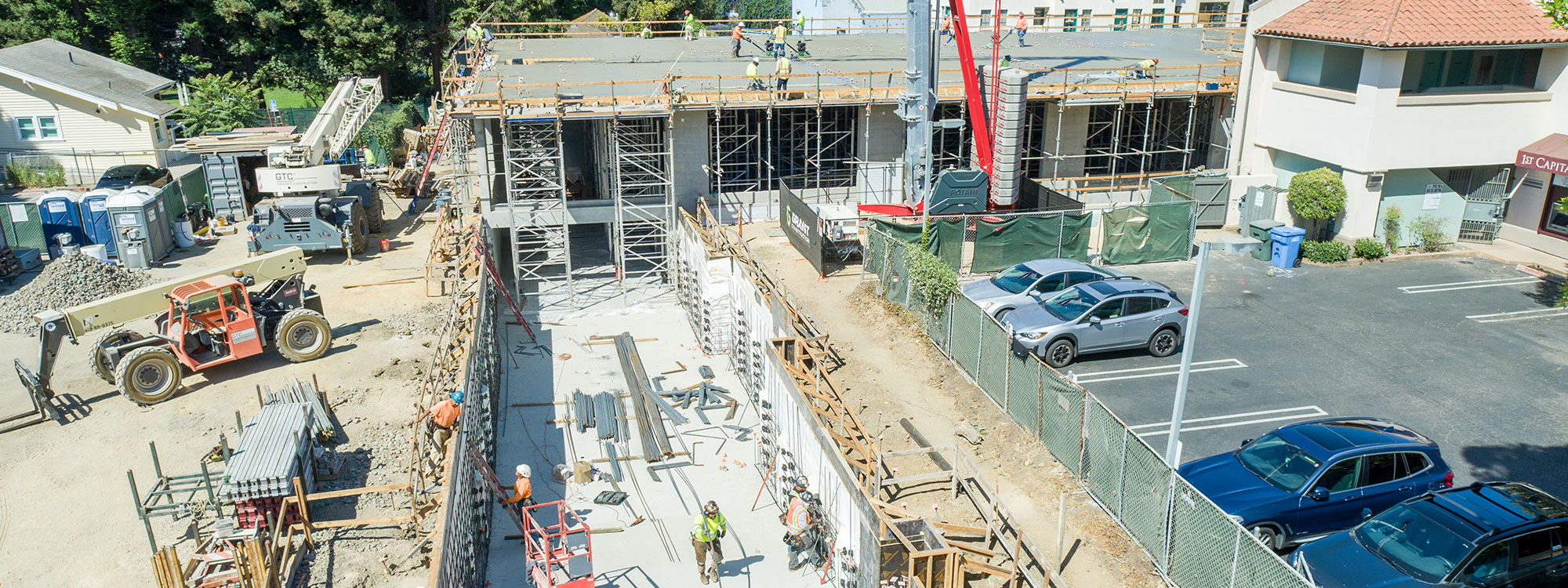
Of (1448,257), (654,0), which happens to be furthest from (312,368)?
(654,0)

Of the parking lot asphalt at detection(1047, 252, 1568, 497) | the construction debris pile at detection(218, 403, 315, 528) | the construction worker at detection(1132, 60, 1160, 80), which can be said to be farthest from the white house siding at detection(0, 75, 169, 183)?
the parking lot asphalt at detection(1047, 252, 1568, 497)

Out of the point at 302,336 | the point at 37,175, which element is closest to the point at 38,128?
the point at 37,175

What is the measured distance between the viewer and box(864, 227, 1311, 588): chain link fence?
12062 mm

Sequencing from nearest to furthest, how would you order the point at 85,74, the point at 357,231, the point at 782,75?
the point at 782,75, the point at 357,231, the point at 85,74

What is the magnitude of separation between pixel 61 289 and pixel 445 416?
52.1 feet

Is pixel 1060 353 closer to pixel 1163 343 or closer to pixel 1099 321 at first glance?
pixel 1099 321

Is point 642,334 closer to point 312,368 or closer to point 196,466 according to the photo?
point 312,368

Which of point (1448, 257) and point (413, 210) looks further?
point (413, 210)

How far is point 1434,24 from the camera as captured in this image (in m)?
25.8

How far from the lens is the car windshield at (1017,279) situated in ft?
70.5

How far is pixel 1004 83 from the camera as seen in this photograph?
85.5ft

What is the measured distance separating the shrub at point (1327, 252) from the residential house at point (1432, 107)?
1213 millimetres

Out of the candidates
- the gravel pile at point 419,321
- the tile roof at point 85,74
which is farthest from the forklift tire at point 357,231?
the tile roof at point 85,74

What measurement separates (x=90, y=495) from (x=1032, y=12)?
166 ft
